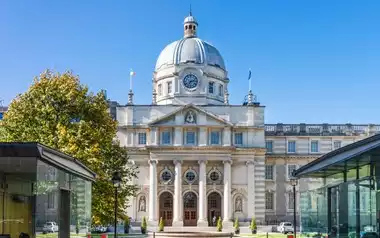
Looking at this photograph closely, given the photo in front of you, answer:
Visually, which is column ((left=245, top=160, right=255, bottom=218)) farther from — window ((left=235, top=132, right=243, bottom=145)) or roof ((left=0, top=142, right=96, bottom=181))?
roof ((left=0, top=142, right=96, bottom=181))

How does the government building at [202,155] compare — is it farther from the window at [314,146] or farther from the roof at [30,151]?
the roof at [30,151]

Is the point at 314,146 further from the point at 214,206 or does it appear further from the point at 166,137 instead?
the point at 166,137

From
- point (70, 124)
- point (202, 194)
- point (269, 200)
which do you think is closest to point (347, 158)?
point (70, 124)

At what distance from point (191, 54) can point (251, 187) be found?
2034 cm

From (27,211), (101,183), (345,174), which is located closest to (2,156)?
(27,211)

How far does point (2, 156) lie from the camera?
60.6 ft

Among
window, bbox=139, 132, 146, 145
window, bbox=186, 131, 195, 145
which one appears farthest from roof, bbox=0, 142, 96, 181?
window, bbox=139, 132, 146, 145

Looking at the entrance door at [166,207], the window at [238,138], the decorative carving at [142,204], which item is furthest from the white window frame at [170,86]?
the decorative carving at [142,204]

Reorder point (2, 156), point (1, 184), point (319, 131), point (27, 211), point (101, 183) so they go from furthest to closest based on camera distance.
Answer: point (319, 131)
point (101, 183)
point (1, 184)
point (27, 211)
point (2, 156)

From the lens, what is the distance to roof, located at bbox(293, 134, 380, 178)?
19.8 meters

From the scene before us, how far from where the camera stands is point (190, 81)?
3322 inches

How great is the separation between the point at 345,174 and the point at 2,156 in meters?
12.1

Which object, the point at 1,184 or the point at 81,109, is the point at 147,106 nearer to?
the point at 81,109

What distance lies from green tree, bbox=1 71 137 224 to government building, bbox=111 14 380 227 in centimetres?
3193
